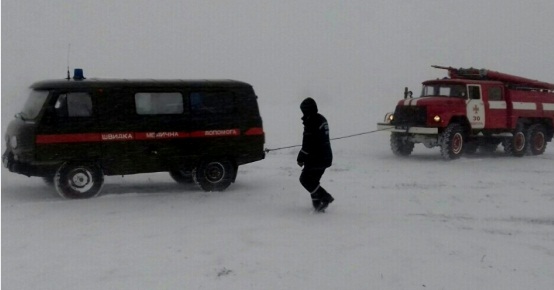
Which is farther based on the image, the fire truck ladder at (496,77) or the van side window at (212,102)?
the fire truck ladder at (496,77)

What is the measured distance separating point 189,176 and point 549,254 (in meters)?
7.03

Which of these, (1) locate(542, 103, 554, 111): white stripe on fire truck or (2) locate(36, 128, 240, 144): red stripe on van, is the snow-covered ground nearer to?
(2) locate(36, 128, 240, 144): red stripe on van

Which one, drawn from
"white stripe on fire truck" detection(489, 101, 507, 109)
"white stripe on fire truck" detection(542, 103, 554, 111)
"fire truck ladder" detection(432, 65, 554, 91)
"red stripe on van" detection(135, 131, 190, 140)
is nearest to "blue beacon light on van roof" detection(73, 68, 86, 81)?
"red stripe on van" detection(135, 131, 190, 140)

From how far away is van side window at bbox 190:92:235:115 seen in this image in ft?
32.7

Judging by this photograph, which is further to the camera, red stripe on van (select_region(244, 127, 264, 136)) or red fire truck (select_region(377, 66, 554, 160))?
red fire truck (select_region(377, 66, 554, 160))

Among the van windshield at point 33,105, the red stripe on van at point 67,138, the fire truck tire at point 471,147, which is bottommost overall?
the fire truck tire at point 471,147

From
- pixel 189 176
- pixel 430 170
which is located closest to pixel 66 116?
pixel 189 176

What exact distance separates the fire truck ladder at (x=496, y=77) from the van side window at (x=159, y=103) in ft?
33.7

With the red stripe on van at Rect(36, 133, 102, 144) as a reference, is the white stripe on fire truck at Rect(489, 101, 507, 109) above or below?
above

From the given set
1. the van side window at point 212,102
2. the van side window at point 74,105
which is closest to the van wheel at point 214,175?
the van side window at point 212,102

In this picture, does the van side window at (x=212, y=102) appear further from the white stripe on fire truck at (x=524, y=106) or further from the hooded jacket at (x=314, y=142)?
the white stripe on fire truck at (x=524, y=106)

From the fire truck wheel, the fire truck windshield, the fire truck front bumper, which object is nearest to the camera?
the fire truck wheel

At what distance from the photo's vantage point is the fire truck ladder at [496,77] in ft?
55.6

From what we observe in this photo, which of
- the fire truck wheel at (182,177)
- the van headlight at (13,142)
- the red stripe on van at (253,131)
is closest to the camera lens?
the van headlight at (13,142)
